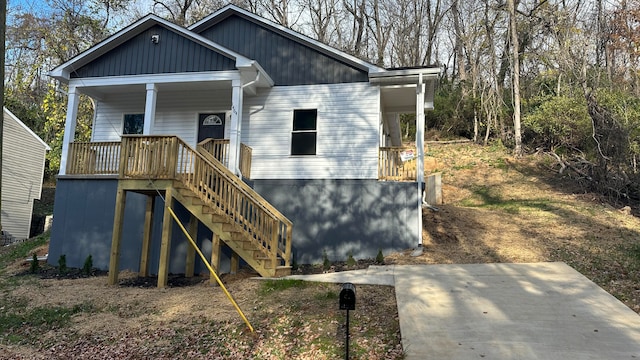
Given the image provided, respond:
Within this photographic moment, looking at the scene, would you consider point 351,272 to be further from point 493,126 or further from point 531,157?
point 493,126

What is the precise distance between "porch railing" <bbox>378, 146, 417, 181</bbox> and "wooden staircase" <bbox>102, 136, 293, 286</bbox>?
10.6 feet

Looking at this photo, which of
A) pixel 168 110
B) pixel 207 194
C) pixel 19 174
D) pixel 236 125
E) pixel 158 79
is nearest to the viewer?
pixel 207 194

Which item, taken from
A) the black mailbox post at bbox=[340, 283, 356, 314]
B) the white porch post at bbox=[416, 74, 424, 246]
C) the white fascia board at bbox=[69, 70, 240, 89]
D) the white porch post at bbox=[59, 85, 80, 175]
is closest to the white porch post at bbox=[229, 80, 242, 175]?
the white fascia board at bbox=[69, 70, 240, 89]

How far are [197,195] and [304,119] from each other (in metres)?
4.12

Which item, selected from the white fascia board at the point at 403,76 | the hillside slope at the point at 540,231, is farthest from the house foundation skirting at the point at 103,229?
the white fascia board at the point at 403,76

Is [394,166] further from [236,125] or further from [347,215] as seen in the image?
[236,125]

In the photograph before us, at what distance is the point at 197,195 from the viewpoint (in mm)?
8531

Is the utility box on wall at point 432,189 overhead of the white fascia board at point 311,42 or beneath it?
beneath

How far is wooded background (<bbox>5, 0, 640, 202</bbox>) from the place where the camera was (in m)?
15.9

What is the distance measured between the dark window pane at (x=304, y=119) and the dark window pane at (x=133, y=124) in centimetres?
479

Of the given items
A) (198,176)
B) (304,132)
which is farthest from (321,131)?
(198,176)

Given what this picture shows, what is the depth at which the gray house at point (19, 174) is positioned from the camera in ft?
66.0

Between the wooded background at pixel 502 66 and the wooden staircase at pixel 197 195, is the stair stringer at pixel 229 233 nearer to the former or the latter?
the wooden staircase at pixel 197 195

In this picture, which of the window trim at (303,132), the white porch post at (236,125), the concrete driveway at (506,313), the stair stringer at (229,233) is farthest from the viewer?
the window trim at (303,132)
